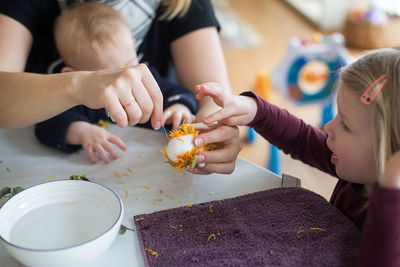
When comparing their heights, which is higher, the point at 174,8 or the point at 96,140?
the point at 174,8

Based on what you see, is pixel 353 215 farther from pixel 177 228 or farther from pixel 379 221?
pixel 177 228

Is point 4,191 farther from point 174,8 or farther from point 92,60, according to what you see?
point 174,8

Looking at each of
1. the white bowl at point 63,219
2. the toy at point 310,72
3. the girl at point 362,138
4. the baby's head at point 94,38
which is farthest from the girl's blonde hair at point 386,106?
the toy at point 310,72

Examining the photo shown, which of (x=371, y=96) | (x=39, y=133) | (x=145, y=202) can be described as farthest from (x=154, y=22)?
(x=371, y=96)

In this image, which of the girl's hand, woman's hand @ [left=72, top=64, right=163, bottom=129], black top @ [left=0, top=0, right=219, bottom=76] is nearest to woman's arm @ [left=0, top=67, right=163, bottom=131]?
woman's hand @ [left=72, top=64, right=163, bottom=129]

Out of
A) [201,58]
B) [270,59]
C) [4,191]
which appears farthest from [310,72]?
[4,191]

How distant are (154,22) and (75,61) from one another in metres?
0.33

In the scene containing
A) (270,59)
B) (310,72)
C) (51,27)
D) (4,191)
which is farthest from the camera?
(270,59)

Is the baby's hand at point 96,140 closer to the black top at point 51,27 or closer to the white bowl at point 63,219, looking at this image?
the white bowl at point 63,219

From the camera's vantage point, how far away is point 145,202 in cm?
83

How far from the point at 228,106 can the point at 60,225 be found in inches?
17.6

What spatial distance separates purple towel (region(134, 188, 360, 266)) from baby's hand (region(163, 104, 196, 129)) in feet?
1.02

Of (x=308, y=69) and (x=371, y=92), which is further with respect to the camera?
Answer: (x=308, y=69)

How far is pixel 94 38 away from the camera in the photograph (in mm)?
1126
